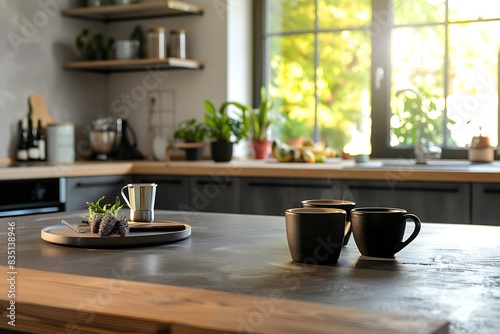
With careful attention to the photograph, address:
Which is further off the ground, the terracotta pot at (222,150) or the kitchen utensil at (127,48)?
the kitchen utensil at (127,48)

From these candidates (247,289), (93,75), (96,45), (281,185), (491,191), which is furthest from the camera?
(93,75)

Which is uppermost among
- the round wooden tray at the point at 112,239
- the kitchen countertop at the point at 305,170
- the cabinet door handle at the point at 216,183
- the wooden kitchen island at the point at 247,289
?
the kitchen countertop at the point at 305,170

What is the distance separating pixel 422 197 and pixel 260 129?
54.1 inches

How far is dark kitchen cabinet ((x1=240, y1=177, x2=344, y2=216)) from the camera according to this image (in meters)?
3.54

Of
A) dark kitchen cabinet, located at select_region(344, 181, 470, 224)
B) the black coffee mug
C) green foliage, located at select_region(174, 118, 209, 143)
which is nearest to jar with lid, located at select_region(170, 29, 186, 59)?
green foliage, located at select_region(174, 118, 209, 143)

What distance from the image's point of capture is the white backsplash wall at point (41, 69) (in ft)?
14.0

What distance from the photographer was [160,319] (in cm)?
90

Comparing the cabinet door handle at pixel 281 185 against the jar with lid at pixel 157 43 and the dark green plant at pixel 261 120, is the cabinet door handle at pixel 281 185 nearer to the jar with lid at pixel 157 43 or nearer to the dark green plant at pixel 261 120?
the dark green plant at pixel 261 120

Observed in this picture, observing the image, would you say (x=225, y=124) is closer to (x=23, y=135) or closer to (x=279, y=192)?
(x=279, y=192)

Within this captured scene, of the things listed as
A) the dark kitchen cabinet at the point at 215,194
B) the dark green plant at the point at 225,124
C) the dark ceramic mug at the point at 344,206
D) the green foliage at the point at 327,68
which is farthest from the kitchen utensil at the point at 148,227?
the green foliage at the point at 327,68

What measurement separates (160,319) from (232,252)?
1.68ft

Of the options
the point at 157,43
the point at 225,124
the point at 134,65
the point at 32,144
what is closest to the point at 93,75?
the point at 134,65

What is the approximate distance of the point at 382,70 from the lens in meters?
4.34

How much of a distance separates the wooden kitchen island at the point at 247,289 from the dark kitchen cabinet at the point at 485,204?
1.68 metres
